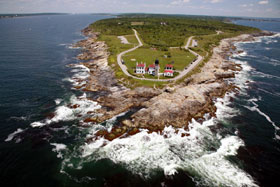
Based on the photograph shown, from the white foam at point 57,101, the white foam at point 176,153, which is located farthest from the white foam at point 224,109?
the white foam at point 57,101

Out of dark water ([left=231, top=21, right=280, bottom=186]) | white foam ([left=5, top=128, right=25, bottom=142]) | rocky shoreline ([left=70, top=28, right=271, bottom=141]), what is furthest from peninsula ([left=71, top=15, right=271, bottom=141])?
white foam ([left=5, top=128, right=25, bottom=142])

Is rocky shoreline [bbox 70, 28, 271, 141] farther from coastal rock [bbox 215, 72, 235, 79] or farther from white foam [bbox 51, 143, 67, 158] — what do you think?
white foam [bbox 51, 143, 67, 158]

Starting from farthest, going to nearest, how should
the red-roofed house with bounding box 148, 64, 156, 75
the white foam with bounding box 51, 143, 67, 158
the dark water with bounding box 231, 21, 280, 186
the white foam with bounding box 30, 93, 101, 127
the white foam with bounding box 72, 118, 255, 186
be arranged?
the red-roofed house with bounding box 148, 64, 156, 75 < the white foam with bounding box 30, 93, 101, 127 < the white foam with bounding box 51, 143, 67, 158 < the dark water with bounding box 231, 21, 280, 186 < the white foam with bounding box 72, 118, 255, 186

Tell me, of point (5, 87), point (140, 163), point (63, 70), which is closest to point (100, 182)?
A: point (140, 163)

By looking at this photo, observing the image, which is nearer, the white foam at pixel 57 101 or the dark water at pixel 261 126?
the dark water at pixel 261 126

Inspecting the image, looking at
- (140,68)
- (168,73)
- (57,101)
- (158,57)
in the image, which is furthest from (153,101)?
(158,57)

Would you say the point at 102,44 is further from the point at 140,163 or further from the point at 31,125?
the point at 140,163

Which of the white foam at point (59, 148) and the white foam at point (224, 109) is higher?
the white foam at point (224, 109)

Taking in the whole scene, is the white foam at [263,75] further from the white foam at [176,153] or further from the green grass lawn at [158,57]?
the white foam at [176,153]
